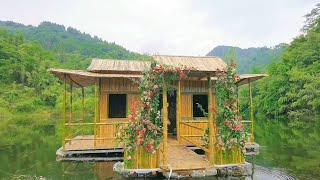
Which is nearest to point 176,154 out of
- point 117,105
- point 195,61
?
point 117,105

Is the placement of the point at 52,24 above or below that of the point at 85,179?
above

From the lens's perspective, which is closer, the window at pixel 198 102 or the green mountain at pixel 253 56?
the window at pixel 198 102

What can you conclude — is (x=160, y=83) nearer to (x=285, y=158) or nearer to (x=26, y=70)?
(x=285, y=158)

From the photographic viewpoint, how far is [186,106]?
46.1 ft

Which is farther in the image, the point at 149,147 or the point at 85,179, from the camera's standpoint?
the point at 85,179

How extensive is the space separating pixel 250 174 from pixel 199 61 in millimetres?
6823

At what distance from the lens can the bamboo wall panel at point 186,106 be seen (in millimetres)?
14031

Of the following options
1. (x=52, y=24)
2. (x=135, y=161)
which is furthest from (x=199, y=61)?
(x=52, y=24)

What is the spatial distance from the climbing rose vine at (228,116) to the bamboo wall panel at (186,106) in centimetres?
444

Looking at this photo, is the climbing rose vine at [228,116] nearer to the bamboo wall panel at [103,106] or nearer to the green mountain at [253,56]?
the bamboo wall panel at [103,106]

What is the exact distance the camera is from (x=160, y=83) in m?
8.97

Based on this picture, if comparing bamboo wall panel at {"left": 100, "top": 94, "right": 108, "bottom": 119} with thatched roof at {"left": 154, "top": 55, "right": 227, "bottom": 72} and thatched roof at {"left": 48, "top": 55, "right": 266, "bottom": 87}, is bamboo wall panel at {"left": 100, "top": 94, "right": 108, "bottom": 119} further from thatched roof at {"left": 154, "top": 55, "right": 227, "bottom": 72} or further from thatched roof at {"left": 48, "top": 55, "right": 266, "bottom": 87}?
thatched roof at {"left": 154, "top": 55, "right": 227, "bottom": 72}

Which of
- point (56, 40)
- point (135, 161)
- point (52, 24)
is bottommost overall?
point (135, 161)

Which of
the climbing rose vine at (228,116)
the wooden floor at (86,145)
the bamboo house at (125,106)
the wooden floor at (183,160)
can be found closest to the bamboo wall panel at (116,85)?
the bamboo house at (125,106)
